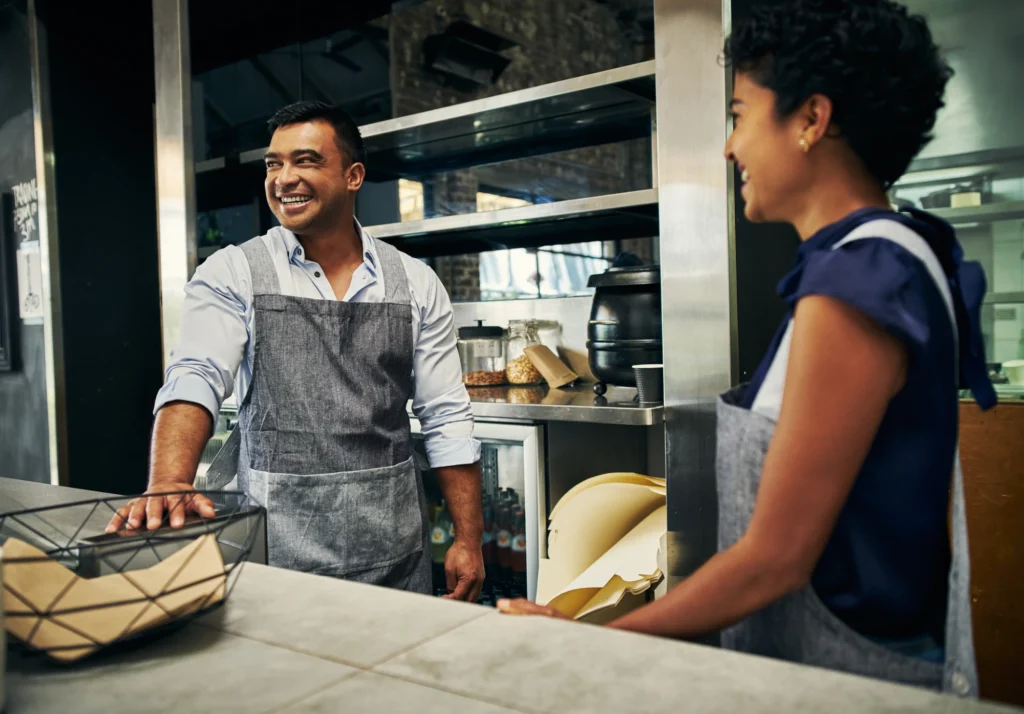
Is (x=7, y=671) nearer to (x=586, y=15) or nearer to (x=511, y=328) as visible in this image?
(x=511, y=328)

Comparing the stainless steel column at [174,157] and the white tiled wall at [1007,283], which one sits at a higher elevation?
the stainless steel column at [174,157]

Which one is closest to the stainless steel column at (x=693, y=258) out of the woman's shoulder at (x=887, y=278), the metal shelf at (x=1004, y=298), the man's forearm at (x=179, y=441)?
the metal shelf at (x=1004, y=298)

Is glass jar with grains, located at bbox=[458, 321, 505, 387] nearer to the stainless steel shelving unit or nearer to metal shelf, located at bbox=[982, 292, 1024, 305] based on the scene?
the stainless steel shelving unit

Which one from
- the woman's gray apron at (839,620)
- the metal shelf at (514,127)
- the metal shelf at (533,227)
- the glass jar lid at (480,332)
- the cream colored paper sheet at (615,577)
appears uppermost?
the metal shelf at (514,127)

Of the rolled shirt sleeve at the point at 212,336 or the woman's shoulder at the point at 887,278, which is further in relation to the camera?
the rolled shirt sleeve at the point at 212,336

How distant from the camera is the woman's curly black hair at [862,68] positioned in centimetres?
101

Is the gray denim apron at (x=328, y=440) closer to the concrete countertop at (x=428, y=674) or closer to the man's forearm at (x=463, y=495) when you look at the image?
the man's forearm at (x=463, y=495)

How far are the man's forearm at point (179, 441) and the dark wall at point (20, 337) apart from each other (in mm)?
2657

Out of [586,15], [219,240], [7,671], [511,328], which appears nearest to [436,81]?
[586,15]

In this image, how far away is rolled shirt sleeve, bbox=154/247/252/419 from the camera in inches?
67.6

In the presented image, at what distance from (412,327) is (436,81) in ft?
8.40

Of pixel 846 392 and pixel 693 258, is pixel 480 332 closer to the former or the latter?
pixel 693 258

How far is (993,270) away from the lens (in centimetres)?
223

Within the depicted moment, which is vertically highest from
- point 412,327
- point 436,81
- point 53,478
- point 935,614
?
point 436,81
